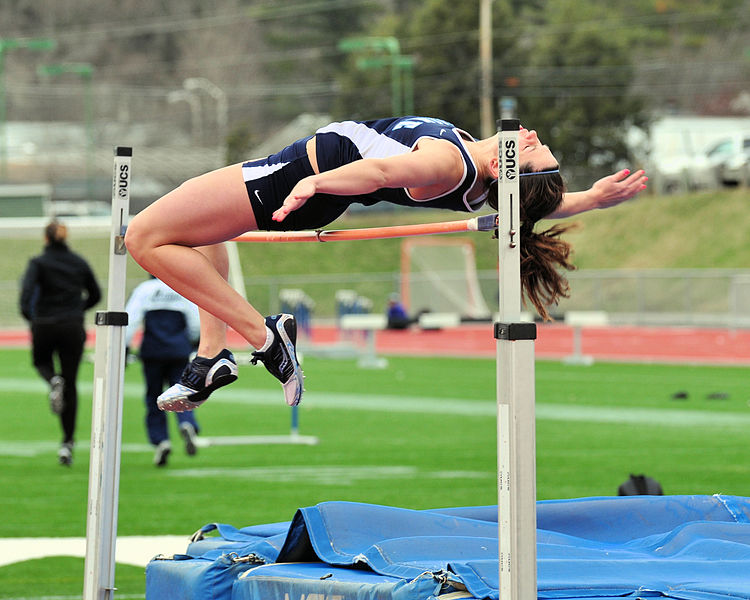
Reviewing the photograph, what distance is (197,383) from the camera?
4.75 meters

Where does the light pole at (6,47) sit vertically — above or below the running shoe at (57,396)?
above

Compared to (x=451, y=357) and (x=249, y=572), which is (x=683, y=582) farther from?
(x=451, y=357)

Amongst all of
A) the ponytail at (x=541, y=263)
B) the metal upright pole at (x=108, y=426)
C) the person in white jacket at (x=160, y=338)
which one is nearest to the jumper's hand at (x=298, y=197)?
the ponytail at (x=541, y=263)

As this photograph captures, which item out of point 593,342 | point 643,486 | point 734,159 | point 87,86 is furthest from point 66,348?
point 87,86

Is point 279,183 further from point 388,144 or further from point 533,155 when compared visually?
point 533,155

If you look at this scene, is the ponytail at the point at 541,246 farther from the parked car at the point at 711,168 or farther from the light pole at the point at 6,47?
the light pole at the point at 6,47

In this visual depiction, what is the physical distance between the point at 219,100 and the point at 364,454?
63.1 m

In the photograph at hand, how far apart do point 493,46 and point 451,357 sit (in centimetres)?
3303

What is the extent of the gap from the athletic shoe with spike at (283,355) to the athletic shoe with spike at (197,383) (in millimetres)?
121

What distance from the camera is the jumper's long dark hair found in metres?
4.67

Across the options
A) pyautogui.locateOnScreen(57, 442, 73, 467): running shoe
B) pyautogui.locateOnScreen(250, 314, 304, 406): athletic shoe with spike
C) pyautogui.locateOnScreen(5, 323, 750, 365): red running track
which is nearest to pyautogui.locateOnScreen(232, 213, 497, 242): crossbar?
pyautogui.locateOnScreen(250, 314, 304, 406): athletic shoe with spike

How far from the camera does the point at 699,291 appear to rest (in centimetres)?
3186

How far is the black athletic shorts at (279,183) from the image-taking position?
4.56m

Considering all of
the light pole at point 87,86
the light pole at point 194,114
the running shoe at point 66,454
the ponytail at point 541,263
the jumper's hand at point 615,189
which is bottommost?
the running shoe at point 66,454
